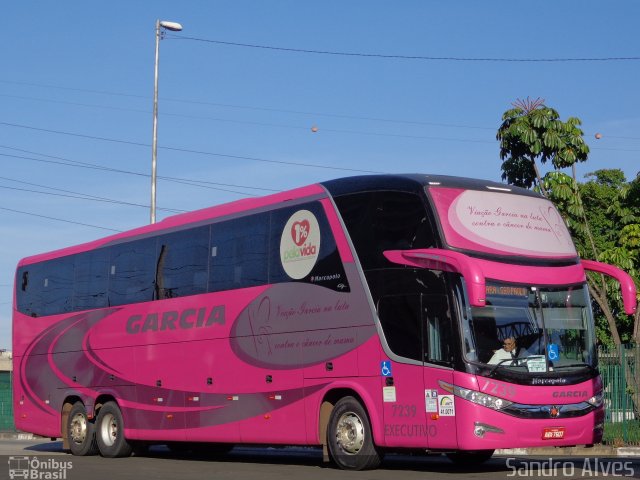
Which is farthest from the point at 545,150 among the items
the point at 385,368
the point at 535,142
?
the point at 385,368

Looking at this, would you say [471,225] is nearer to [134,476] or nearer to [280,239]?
[280,239]

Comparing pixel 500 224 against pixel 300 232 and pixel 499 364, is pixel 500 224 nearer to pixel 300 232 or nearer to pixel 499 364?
pixel 499 364

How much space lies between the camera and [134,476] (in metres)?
15.6

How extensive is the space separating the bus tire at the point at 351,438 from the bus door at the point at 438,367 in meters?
1.26

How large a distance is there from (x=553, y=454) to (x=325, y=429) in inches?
278

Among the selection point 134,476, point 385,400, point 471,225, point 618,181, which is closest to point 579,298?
→ point 471,225

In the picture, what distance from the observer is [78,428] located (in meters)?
23.0

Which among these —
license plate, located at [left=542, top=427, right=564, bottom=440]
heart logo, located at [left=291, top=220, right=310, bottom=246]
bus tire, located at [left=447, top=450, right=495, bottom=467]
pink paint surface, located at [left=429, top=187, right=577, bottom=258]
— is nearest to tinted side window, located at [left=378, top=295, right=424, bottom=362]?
pink paint surface, located at [left=429, top=187, right=577, bottom=258]

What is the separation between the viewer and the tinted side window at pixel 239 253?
709 inches

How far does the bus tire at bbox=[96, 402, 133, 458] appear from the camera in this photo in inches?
857

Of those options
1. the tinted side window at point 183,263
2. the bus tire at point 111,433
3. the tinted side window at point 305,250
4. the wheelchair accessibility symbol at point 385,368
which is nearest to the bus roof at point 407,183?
the tinted side window at point 305,250

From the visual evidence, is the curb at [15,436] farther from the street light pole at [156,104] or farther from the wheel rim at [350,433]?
the wheel rim at [350,433]

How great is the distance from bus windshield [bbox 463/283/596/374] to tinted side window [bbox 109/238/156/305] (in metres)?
8.37

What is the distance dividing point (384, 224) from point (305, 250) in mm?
1790
